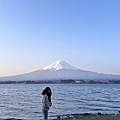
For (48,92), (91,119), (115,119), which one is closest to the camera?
(48,92)

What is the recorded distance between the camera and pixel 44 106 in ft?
36.0

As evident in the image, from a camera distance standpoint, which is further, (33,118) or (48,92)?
(33,118)

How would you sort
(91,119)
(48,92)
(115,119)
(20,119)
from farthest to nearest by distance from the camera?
(20,119) → (91,119) → (115,119) → (48,92)

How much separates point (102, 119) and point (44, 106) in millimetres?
6767

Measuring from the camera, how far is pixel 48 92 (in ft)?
35.7

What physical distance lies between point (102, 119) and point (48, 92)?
6.96 m

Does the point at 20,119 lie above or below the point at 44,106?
below

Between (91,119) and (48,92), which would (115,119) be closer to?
(91,119)

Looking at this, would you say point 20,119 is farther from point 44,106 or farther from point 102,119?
point 44,106

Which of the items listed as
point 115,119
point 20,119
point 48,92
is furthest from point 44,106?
point 20,119

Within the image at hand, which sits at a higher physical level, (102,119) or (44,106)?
(44,106)

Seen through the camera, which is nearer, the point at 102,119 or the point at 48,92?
the point at 48,92

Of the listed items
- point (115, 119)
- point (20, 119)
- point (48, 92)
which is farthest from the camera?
point (20, 119)

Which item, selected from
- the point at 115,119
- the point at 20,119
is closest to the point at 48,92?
the point at 115,119
